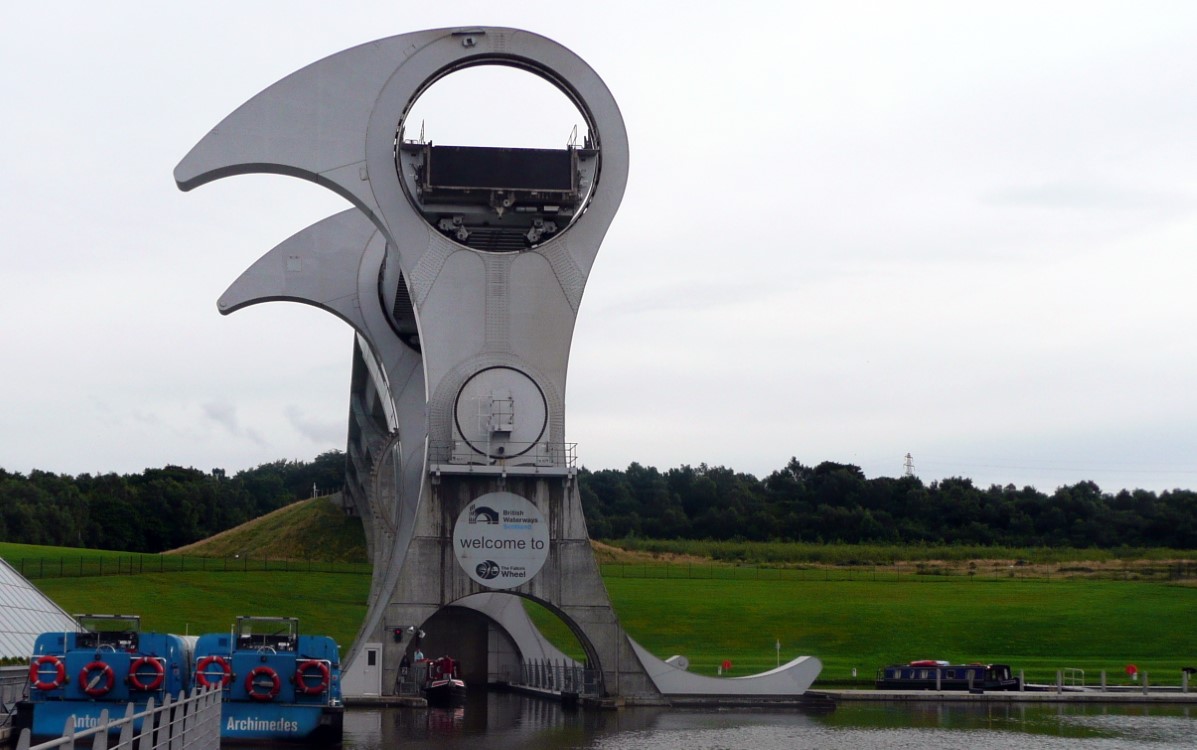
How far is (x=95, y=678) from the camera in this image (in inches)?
901

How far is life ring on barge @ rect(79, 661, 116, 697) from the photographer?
22828 millimetres

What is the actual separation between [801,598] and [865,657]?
13416 millimetres

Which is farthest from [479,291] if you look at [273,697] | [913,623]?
[913,623]

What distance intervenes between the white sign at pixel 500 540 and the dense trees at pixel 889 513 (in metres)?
63.4

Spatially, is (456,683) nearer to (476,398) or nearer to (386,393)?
(476,398)

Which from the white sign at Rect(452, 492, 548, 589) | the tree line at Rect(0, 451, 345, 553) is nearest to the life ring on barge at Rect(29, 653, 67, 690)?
the white sign at Rect(452, 492, 548, 589)

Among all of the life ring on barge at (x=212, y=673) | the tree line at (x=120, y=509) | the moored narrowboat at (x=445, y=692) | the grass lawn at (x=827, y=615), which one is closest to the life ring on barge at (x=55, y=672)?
the life ring on barge at (x=212, y=673)

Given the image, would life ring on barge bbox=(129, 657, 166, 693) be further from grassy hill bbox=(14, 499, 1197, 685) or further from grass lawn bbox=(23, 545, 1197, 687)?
grass lawn bbox=(23, 545, 1197, 687)

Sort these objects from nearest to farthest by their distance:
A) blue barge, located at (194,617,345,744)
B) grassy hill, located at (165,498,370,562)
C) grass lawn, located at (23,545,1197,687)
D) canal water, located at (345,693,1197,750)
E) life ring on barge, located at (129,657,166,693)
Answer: life ring on barge, located at (129,657,166,693) → blue barge, located at (194,617,345,744) → canal water, located at (345,693,1197,750) → grass lawn, located at (23,545,1197,687) → grassy hill, located at (165,498,370,562)

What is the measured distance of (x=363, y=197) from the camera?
35.9 meters

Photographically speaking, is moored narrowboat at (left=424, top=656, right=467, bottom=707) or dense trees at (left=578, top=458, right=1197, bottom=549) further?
dense trees at (left=578, top=458, right=1197, bottom=549)

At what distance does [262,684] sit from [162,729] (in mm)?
9870

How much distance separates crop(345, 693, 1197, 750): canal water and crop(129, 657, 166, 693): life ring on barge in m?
4.06

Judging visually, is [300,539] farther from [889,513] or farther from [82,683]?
[82,683]
